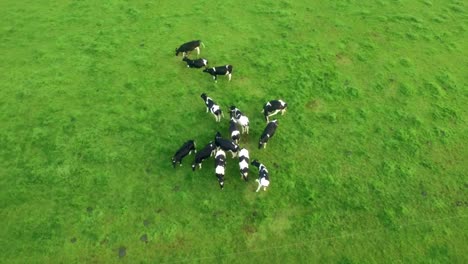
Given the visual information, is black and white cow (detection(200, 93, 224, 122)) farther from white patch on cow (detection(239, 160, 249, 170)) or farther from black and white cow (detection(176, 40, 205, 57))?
black and white cow (detection(176, 40, 205, 57))

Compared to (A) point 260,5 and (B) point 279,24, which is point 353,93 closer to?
(B) point 279,24

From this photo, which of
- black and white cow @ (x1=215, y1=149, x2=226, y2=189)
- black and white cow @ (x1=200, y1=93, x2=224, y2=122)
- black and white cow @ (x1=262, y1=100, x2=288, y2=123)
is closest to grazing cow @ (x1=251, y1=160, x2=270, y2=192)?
black and white cow @ (x1=215, y1=149, x2=226, y2=189)

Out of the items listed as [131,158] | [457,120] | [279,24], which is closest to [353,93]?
[457,120]

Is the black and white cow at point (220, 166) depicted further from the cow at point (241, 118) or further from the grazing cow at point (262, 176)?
the cow at point (241, 118)

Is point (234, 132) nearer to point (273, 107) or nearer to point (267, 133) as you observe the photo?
point (267, 133)

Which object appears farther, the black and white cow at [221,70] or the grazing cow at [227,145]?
the black and white cow at [221,70]

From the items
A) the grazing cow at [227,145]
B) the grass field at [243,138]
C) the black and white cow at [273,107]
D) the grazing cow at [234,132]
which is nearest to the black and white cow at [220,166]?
the grazing cow at [227,145]
